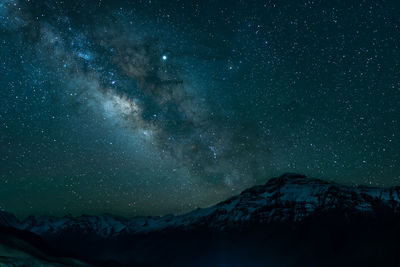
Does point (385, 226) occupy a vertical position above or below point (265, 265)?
above

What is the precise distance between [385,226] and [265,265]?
263 ft

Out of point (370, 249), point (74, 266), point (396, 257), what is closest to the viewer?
point (74, 266)

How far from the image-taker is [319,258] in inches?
7466

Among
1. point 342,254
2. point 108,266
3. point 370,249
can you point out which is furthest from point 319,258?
point 108,266

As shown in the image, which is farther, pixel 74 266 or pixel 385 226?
pixel 385 226

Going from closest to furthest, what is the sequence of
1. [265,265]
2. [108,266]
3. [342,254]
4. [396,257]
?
1. [108,266]
2. [396,257]
3. [342,254]
4. [265,265]

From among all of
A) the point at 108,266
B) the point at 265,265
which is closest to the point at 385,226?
the point at 265,265

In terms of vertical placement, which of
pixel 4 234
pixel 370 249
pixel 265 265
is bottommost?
pixel 265 265

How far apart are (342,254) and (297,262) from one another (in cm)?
2688

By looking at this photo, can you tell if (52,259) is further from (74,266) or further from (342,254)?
(342,254)

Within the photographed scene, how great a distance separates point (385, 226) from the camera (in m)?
196

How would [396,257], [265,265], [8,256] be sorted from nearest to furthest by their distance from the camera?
[8,256]
[396,257]
[265,265]

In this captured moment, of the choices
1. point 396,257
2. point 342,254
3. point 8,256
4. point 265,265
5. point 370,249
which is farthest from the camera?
point 265,265

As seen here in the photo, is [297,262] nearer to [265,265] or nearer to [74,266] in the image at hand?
[265,265]
